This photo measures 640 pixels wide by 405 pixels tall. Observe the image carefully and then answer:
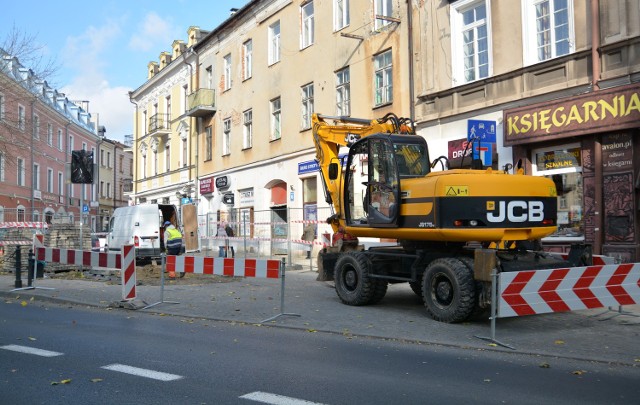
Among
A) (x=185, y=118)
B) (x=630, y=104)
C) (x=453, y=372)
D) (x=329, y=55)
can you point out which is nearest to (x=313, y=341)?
(x=453, y=372)

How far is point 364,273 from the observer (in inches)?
411

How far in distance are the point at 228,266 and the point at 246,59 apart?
20.2 metres

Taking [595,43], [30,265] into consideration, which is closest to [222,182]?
→ [30,265]

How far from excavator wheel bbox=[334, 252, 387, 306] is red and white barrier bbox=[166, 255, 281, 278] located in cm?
150

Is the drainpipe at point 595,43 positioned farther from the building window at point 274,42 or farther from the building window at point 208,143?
the building window at point 208,143

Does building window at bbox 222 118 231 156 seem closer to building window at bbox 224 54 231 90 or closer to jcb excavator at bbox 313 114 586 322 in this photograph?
building window at bbox 224 54 231 90

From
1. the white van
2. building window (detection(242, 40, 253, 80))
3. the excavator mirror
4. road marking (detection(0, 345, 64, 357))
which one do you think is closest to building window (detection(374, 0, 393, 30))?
the white van

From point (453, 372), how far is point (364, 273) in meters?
4.40

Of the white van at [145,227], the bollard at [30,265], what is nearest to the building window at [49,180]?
the white van at [145,227]

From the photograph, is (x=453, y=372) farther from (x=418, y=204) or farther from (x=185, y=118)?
(x=185, y=118)

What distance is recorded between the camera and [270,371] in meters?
6.05

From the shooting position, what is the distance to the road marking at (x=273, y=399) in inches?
194

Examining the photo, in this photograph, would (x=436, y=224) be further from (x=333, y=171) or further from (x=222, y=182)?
(x=222, y=182)

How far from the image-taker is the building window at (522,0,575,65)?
1383 centimetres
